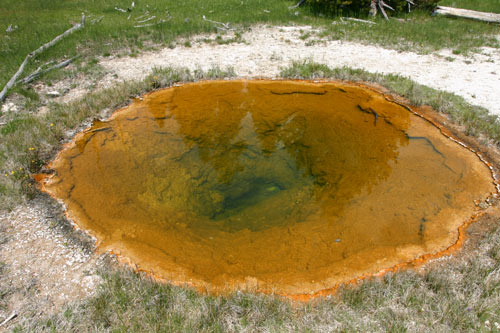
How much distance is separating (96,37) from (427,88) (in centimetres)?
1075

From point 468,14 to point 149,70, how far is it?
13185 millimetres

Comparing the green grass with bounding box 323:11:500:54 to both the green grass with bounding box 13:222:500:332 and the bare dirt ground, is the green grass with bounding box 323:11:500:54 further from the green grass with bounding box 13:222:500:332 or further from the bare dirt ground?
the green grass with bounding box 13:222:500:332

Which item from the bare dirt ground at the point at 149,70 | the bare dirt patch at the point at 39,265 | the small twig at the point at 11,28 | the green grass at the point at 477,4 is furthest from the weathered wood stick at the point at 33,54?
the green grass at the point at 477,4

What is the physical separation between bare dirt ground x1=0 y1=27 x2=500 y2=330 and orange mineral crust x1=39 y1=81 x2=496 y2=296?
1.67ft

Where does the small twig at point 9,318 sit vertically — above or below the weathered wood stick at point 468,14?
below

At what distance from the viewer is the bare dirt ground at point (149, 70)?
147 inches

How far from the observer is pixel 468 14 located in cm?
1340

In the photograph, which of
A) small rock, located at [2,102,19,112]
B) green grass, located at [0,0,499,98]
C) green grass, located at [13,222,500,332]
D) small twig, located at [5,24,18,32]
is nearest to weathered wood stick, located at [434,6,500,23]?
green grass, located at [0,0,499,98]

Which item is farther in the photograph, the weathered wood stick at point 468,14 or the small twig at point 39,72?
the weathered wood stick at point 468,14

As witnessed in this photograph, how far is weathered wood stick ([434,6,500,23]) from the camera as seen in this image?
12.9m

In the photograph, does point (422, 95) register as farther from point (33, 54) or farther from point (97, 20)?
point (97, 20)

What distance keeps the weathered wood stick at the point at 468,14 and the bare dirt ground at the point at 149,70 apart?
403cm

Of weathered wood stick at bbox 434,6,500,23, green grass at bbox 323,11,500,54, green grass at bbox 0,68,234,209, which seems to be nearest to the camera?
green grass at bbox 0,68,234,209

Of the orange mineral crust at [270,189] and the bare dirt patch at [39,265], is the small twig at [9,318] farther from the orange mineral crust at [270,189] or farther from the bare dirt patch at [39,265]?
the orange mineral crust at [270,189]
